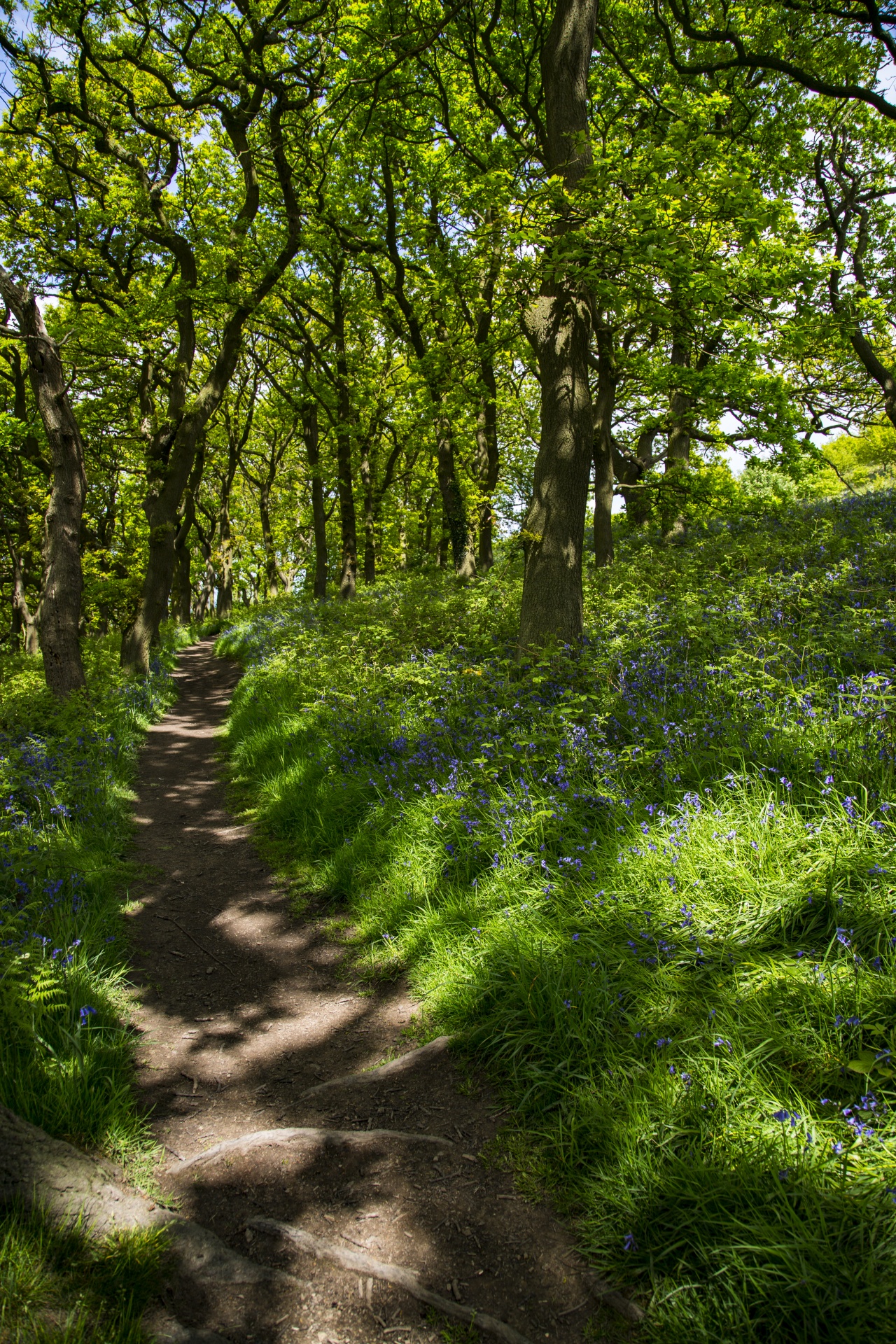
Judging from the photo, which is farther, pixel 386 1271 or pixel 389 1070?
pixel 389 1070

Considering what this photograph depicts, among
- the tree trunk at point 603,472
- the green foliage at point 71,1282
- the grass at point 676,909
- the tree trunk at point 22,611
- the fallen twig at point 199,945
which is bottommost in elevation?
the fallen twig at point 199,945

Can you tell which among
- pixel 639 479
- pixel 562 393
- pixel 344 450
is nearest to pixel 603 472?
pixel 639 479

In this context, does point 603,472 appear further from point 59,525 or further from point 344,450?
point 59,525

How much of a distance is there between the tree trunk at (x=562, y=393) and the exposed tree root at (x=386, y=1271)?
4852 mm

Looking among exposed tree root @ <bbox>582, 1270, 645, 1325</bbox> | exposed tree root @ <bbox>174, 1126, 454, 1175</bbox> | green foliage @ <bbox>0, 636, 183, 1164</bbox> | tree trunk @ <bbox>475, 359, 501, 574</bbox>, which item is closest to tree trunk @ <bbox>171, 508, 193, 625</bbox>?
tree trunk @ <bbox>475, 359, 501, 574</bbox>

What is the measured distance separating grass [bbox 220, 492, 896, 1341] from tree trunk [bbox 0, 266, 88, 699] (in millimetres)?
3732

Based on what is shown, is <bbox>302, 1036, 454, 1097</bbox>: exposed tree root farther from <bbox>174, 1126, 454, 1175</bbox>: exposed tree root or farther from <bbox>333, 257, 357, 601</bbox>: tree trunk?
<bbox>333, 257, 357, 601</bbox>: tree trunk

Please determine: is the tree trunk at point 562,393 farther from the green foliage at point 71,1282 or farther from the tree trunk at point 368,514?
the tree trunk at point 368,514

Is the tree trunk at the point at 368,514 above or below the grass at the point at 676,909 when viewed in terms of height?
above

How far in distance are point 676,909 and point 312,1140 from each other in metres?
1.85

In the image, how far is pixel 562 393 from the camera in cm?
637

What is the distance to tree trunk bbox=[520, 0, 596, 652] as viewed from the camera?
6.16m

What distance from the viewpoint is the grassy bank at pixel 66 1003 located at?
6.04 feet

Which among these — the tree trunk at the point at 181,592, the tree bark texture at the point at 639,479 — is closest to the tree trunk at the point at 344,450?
the tree bark texture at the point at 639,479
